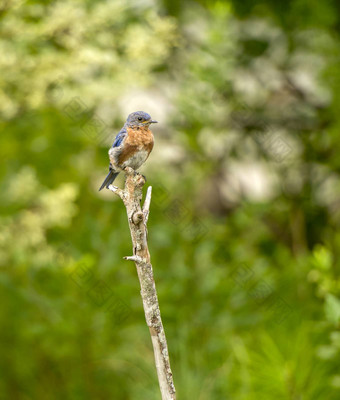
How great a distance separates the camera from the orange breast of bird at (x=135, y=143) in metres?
1.29

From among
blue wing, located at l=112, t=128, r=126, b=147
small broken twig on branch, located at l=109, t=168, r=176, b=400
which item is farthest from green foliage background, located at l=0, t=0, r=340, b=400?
blue wing, located at l=112, t=128, r=126, b=147

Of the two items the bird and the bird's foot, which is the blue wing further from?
the bird's foot

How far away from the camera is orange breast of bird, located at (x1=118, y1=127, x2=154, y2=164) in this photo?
50.9 inches

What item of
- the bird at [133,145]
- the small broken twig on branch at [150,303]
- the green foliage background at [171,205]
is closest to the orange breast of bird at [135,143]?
the bird at [133,145]

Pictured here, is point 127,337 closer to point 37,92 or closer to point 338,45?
point 37,92

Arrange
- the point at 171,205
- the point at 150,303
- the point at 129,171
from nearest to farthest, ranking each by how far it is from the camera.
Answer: the point at 150,303, the point at 129,171, the point at 171,205

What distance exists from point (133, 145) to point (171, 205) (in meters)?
1.31

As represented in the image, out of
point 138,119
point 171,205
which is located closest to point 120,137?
point 138,119

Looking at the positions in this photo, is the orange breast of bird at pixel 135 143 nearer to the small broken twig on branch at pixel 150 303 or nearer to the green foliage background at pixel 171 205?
the small broken twig on branch at pixel 150 303

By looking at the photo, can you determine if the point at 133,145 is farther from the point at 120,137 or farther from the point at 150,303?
the point at 150,303

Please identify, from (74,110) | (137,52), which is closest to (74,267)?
(74,110)

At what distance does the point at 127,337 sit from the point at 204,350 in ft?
1.07

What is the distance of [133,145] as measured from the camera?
4.23 feet

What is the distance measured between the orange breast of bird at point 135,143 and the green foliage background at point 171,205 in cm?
68
